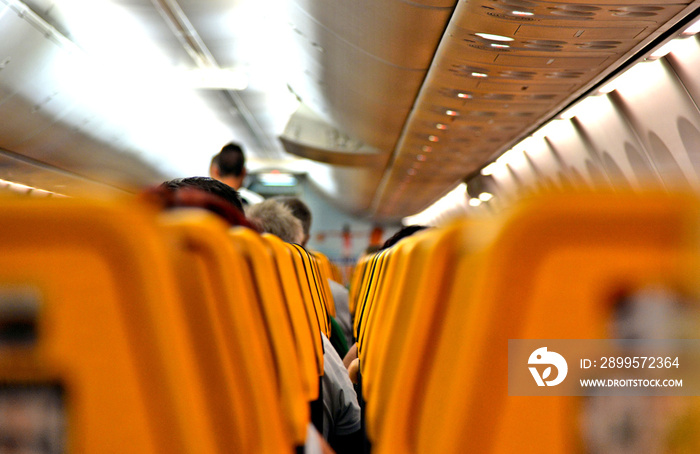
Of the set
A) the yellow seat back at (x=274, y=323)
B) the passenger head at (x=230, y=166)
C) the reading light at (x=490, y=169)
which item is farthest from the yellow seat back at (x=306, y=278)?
the reading light at (x=490, y=169)

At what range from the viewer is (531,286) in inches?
30.7

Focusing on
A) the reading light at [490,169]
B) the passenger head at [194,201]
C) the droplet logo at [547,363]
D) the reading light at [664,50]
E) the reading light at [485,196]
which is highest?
the reading light at [490,169]

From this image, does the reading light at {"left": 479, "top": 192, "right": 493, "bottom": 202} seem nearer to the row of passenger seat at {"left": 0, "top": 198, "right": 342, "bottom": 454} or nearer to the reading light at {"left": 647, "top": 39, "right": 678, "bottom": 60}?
the reading light at {"left": 647, "top": 39, "right": 678, "bottom": 60}

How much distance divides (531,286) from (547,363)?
0.11 metres

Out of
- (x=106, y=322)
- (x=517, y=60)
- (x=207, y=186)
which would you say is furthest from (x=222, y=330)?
(x=517, y=60)

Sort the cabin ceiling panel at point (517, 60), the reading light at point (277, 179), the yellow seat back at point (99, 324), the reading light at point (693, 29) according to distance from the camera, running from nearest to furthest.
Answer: the yellow seat back at point (99, 324) < the cabin ceiling panel at point (517, 60) < the reading light at point (693, 29) < the reading light at point (277, 179)

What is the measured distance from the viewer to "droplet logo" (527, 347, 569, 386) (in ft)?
2.61

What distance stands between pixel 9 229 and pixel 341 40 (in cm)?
719

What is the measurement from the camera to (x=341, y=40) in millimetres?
7562

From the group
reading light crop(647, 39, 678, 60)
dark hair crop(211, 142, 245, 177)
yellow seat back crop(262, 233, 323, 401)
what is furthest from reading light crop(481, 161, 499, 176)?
yellow seat back crop(262, 233, 323, 401)

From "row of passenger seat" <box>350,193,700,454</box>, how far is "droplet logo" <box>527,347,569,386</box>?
21mm

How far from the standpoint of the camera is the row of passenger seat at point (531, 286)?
762mm

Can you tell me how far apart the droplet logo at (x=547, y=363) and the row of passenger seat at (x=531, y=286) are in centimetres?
2

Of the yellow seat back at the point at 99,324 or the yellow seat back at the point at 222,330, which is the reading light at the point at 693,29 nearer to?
the yellow seat back at the point at 222,330
